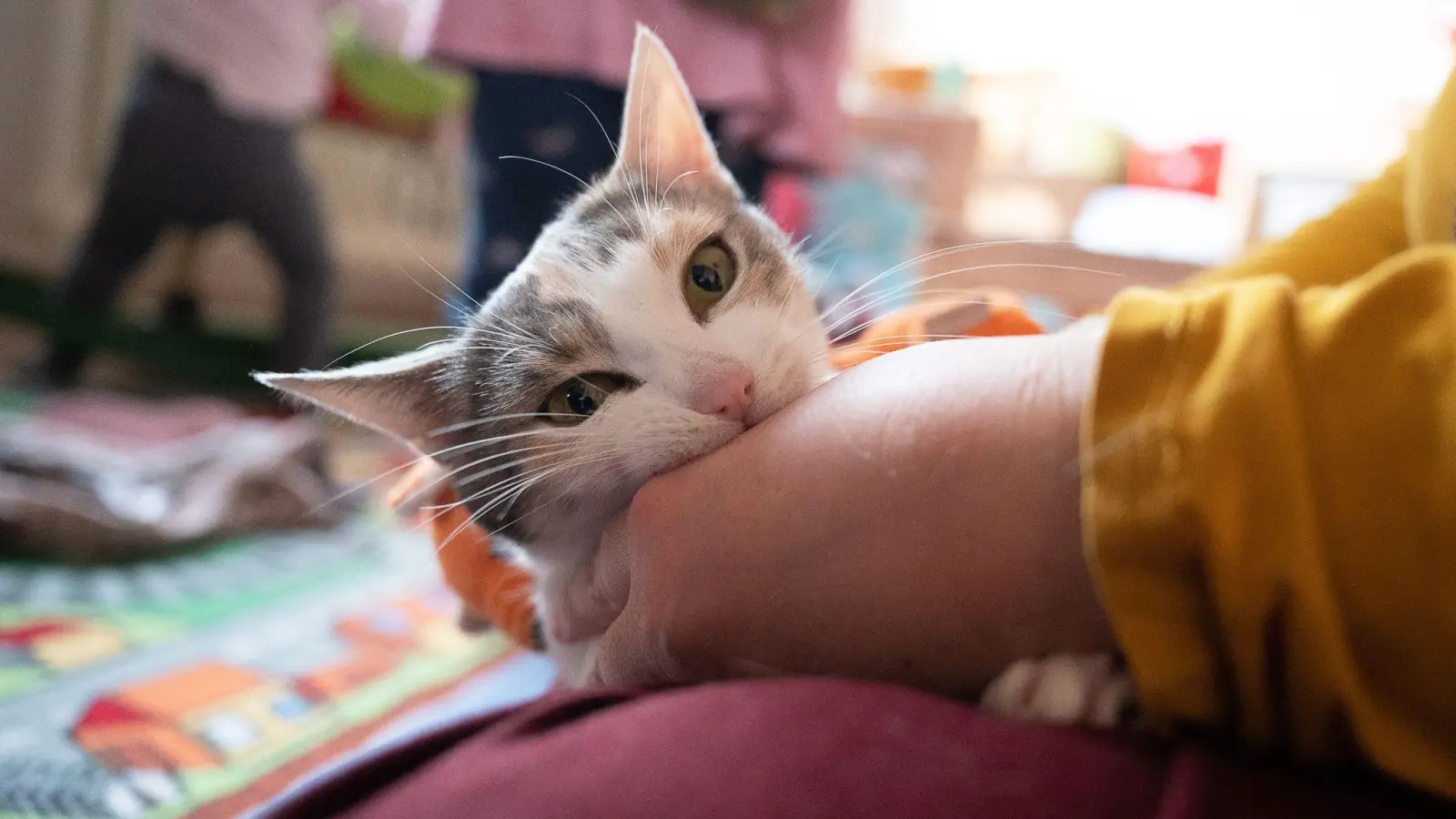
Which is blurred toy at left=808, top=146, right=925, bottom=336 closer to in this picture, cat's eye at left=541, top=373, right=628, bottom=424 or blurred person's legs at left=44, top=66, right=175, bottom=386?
blurred person's legs at left=44, top=66, right=175, bottom=386

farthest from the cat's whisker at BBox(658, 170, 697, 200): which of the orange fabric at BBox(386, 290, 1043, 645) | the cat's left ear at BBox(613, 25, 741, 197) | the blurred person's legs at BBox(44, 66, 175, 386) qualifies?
the blurred person's legs at BBox(44, 66, 175, 386)

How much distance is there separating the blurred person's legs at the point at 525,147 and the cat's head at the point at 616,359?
0.63 metres

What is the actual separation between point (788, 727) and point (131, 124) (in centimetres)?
248

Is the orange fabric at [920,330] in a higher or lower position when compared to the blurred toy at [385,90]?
lower

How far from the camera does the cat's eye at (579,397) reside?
2.13 feet

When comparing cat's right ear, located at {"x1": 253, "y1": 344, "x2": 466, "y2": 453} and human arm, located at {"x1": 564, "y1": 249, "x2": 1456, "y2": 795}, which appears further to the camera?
cat's right ear, located at {"x1": 253, "y1": 344, "x2": 466, "y2": 453}

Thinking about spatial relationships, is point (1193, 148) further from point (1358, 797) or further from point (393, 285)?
point (393, 285)

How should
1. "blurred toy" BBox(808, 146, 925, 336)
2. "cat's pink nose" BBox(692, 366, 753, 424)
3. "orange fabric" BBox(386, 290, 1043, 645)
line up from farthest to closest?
"blurred toy" BBox(808, 146, 925, 336)
"orange fabric" BBox(386, 290, 1043, 645)
"cat's pink nose" BBox(692, 366, 753, 424)

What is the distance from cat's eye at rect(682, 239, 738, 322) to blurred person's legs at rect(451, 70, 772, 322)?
696 millimetres

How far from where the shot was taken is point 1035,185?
115 inches

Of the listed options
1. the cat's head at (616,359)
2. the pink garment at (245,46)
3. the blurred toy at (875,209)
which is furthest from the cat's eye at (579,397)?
the blurred toy at (875,209)

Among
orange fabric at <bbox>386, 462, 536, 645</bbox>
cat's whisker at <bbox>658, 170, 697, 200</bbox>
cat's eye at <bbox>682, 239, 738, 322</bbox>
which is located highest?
cat's whisker at <bbox>658, 170, 697, 200</bbox>

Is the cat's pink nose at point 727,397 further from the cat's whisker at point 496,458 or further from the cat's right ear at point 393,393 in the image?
the cat's right ear at point 393,393

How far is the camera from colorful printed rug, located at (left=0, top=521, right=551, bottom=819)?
2.68 feet
